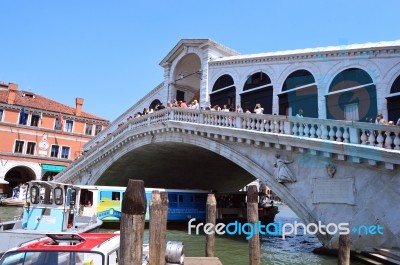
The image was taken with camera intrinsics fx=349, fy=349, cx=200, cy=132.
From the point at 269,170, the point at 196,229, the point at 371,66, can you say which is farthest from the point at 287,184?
the point at 196,229

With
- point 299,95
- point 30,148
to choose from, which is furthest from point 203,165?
point 30,148

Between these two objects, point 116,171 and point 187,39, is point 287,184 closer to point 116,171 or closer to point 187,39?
point 187,39

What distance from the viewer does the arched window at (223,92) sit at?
1460cm

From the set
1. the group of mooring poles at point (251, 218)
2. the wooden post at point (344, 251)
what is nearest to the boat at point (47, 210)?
the group of mooring poles at point (251, 218)

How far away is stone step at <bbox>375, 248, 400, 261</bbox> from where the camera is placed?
271 inches

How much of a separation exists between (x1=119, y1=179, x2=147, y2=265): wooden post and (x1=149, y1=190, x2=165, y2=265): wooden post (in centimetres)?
145

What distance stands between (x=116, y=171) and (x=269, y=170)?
10.9 metres

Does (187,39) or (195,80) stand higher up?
(187,39)

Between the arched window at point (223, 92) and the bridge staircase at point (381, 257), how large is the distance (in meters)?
8.23

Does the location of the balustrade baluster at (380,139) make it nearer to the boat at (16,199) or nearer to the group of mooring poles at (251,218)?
the group of mooring poles at (251,218)

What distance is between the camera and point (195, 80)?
62.2 ft

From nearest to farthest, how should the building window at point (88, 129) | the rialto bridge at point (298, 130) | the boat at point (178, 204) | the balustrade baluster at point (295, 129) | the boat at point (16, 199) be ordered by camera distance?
the rialto bridge at point (298, 130)
the balustrade baluster at point (295, 129)
the boat at point (178, 204)
the boat at point (16, 199)
the building window at point (88, 129)

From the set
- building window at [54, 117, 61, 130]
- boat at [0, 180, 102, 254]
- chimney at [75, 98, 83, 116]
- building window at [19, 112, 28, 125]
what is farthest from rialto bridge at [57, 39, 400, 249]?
chimney at [75, 98, 83, 116]

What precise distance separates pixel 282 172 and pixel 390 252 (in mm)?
3146
